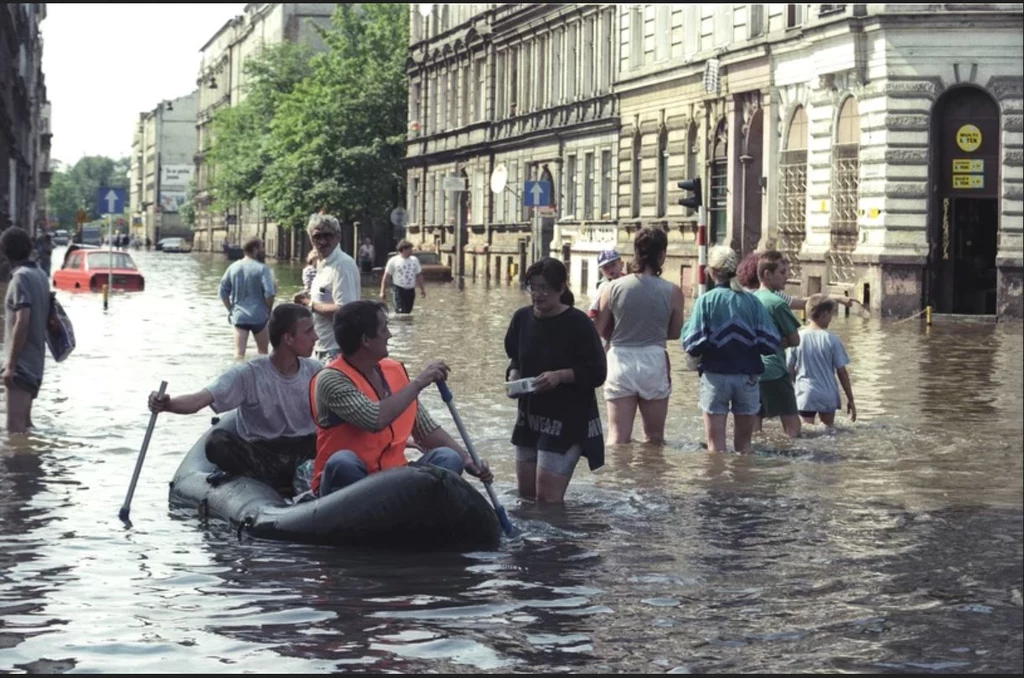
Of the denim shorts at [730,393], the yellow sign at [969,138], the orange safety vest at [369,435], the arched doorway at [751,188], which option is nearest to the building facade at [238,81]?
the arched doorway at [751,188]

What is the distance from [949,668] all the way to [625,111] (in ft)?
169

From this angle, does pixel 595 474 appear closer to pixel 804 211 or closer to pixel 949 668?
pixel 949 668

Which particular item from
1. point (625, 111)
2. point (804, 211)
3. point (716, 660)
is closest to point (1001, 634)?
point (716, 660)

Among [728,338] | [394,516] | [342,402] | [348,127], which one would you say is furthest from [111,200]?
[394,516]

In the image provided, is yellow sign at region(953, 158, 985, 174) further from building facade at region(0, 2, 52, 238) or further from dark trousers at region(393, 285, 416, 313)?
building facade at region(0, 2, 52, 238)

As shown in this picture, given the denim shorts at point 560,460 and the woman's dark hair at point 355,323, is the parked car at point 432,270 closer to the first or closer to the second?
the denim shorts at point 560,460

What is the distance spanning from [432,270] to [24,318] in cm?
5074

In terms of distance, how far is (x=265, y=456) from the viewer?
38.4 ft

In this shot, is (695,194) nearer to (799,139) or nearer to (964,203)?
(964,203)

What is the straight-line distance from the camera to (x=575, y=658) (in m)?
8.16

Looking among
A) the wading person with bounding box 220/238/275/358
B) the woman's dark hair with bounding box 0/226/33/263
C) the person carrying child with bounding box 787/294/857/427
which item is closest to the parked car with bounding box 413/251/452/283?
the wading person with bounding box 220/238/275/358

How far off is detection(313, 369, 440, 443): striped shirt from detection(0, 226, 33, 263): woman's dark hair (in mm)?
5236

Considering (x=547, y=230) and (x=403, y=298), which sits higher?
(x=547, y=230)

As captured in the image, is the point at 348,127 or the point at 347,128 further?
the point at 348,127
